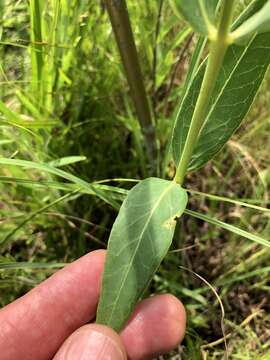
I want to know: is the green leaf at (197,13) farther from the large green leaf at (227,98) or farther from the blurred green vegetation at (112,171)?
the blurred green vegetation at (112,171)

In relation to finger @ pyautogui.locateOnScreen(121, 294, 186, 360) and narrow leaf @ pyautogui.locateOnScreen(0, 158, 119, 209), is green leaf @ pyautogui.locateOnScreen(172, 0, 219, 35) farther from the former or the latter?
finger @ pyautogui.locateOnScreen(121, 294, 186, 360)

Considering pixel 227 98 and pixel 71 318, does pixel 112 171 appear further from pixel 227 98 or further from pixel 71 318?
pixel 227 98

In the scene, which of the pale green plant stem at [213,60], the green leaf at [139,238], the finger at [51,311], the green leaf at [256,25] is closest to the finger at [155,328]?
the finger at [51,311]

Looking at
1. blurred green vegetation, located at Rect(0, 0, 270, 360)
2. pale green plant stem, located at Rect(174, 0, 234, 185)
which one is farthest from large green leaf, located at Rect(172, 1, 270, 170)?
blurred green vegetation, located at Rect(0, 0, 270, 360)

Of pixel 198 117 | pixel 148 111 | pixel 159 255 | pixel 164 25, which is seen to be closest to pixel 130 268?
pixel 159 255

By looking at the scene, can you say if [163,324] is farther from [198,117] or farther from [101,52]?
[101,52]
